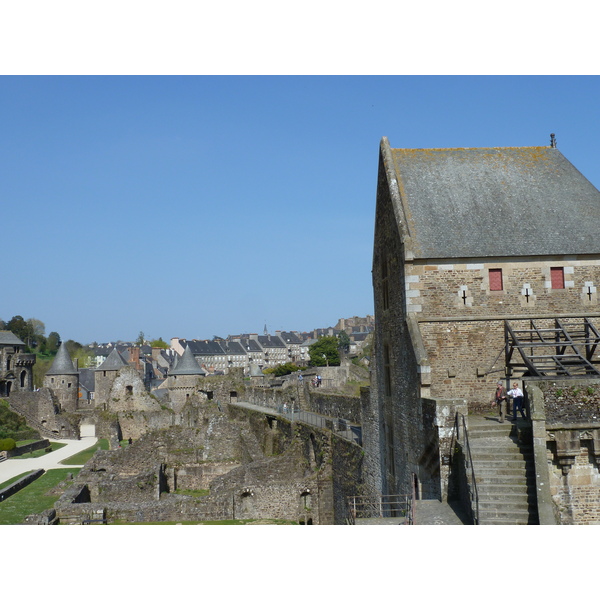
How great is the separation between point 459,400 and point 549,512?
2.98 meters

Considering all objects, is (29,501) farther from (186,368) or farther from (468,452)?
(186,368)

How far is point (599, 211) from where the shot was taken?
16984mm

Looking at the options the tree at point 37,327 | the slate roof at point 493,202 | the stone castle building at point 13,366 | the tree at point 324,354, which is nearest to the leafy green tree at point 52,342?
the tree at point 37,327

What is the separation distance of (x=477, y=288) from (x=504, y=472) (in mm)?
5632

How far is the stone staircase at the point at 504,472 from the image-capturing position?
1070 cm

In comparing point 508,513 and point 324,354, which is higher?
point 508,513

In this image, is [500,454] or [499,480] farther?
[500,454]

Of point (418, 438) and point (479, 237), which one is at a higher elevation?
point (479, 237)

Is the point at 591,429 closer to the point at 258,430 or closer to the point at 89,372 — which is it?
the point at 258,430

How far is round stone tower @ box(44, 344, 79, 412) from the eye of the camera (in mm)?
58438

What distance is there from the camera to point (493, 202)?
17.1 meters

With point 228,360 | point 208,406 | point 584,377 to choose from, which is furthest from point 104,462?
point 228,360

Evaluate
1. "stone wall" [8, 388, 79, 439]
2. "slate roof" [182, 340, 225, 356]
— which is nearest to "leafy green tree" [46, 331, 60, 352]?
"slate roof" [182, 340, 225, 356]

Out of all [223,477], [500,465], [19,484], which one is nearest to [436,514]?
[500,465]
